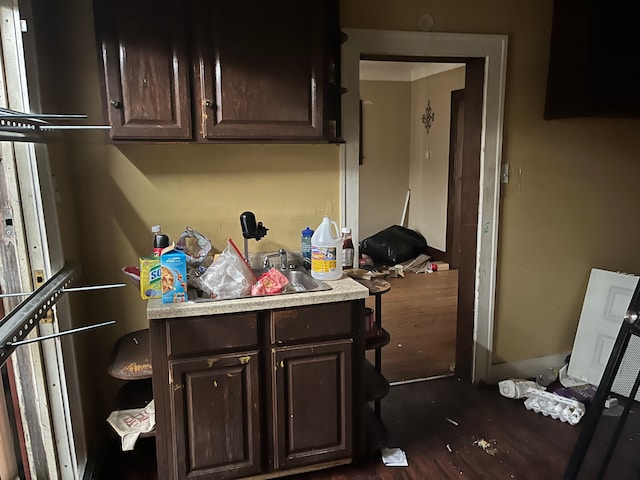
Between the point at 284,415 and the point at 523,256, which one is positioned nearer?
the point at 284,415

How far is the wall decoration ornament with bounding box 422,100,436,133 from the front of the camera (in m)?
5.94

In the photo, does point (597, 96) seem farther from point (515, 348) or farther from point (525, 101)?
point (515, 348)

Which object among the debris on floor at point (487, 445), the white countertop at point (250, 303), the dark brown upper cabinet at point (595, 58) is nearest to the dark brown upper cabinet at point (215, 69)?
the white countertop at point (250, 303)

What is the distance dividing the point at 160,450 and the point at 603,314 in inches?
101

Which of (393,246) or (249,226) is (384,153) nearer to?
(393,246)

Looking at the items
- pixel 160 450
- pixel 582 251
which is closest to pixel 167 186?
pixel 160 450

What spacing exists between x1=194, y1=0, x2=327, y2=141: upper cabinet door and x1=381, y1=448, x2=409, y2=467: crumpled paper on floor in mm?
1513

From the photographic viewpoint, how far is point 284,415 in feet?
6.53

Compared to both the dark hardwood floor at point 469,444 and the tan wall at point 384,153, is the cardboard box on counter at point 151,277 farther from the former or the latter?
the tan wall at point 384,153

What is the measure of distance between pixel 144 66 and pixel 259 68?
1.47 feet

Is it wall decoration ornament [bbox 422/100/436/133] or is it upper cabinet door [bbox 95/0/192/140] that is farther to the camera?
wall decoration ornament [bbox 422/100/436/133]

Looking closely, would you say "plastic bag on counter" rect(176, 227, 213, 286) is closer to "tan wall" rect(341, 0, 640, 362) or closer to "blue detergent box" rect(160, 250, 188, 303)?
"blue detergent box" rect(160, 250, 188, 303)

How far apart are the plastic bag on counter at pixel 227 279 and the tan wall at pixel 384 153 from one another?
4426mm

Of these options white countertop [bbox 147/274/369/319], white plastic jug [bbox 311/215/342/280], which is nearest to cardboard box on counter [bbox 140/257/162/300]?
white countertop [bbox 147/274/369/319]
